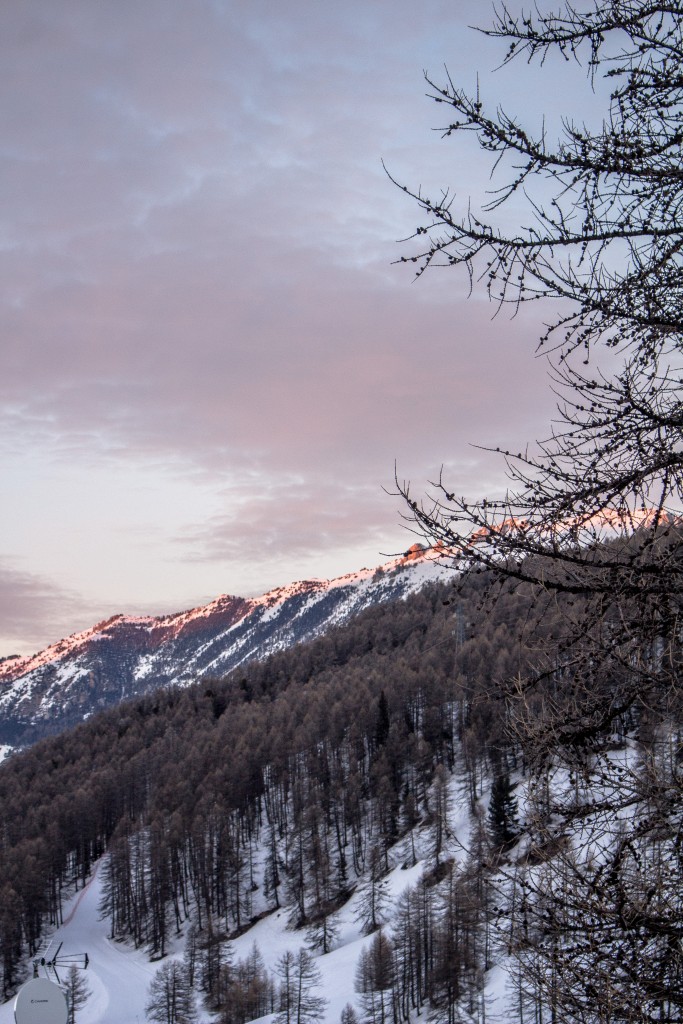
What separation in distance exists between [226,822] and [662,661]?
9270 cm

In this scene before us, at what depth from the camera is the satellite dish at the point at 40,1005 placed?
20344 millimetres

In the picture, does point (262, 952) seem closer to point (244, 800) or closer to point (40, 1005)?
point (244, 800)

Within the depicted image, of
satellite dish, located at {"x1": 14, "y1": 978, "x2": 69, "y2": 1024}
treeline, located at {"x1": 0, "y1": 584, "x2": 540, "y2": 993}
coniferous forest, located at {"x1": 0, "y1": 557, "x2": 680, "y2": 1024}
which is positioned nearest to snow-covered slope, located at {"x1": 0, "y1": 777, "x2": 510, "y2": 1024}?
coniferous forest, located at {"x1": 0, "y1": 557, "x2": 680, "y2": 1024}

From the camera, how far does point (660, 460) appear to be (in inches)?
151

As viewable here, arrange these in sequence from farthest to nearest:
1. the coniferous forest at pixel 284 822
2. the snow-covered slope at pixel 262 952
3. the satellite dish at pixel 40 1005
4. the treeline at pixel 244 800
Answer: the treeline at pixel 244 800, the snow-covered slope at pixel 262 952, the coniferous forest at pixel 284 822, the satellite dish at pixel 40 1005

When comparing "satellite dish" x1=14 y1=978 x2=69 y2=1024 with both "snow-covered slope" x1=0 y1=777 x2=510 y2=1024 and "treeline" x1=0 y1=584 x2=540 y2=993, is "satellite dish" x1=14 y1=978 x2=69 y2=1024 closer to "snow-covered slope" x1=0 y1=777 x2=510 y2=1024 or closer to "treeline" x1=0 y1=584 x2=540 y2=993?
"snow-covered slope" x1=0 y1=777 x2=510 y2=1024

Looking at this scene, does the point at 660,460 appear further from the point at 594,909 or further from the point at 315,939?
the point at 315,939

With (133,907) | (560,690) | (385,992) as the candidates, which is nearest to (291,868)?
(133,907)

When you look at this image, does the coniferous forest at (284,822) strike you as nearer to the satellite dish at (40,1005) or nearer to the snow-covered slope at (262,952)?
the snow-covered slope at (262,952)

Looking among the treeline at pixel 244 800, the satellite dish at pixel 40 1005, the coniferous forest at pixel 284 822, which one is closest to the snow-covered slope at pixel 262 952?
the coniferous forest at pixel 284 822

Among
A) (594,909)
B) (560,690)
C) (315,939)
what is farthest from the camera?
(315,939)

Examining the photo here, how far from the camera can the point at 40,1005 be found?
20656 millimetres

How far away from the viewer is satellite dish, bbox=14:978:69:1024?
20.3 meters

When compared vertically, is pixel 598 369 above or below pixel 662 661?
above
